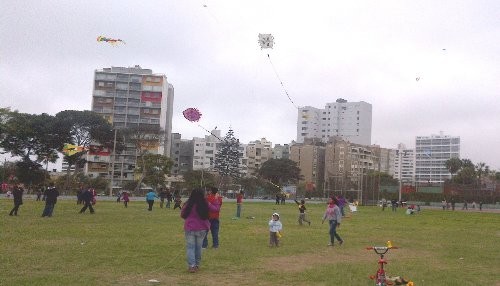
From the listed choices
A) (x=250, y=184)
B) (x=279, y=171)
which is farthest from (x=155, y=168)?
(x=279, y=171)

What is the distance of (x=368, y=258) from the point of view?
13.4 metres

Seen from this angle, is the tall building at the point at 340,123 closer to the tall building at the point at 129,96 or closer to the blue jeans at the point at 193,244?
the tall building at the point at 129,96

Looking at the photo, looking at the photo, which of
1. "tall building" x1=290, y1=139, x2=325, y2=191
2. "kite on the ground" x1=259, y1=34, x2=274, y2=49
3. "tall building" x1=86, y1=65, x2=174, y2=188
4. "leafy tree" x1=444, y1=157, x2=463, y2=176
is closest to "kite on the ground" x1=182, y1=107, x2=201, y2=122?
"kite on the ground" x1=259, y1=34, x2=274, y2=49

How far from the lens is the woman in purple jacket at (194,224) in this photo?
10.4 m

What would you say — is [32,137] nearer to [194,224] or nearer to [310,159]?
[194,224]

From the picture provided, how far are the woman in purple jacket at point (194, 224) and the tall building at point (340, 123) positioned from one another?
13605 cm

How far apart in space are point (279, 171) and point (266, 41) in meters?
87.2

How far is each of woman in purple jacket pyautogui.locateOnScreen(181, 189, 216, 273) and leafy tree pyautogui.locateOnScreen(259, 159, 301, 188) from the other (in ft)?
320

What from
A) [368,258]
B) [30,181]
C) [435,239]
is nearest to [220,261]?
[368,258]

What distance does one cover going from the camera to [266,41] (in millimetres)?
21641

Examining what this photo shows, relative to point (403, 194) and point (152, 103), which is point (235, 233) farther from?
point (152, 103)

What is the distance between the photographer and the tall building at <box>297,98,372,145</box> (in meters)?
149

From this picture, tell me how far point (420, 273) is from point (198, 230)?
4.67 metres

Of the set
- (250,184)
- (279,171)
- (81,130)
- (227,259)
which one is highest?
(81,130)
